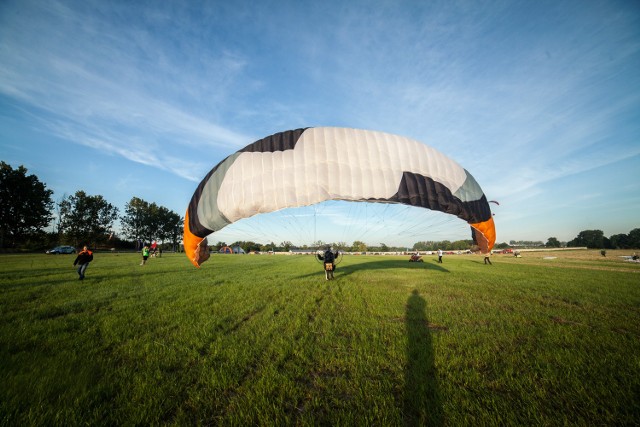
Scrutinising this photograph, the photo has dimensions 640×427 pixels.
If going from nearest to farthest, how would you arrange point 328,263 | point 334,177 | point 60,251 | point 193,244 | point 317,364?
point 317,364 → point 334,177 → point 193,244 → point 328,263 → point 60,251

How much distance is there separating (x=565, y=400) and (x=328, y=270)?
894cm

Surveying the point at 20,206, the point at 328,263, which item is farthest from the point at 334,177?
the point at 20,206

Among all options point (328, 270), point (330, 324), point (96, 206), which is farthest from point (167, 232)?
point (330, 324)

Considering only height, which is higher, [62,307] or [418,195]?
[418,195]

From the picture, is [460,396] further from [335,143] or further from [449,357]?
[335,143]

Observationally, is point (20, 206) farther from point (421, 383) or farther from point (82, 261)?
point (421, 383)

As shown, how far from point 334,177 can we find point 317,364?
14.1ft

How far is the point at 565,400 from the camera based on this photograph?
2660 mm

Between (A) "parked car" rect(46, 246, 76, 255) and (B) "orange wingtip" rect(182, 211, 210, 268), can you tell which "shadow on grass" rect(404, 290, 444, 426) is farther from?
(A) "parked car" rect(46, 246, 76, 255)

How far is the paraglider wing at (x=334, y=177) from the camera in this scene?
21.0 feet

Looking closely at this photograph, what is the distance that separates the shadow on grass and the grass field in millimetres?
18

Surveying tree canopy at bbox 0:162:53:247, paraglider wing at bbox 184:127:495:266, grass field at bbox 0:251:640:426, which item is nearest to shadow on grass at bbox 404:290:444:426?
grass field at bbox 0:251:640:426

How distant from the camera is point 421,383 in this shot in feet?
9.56

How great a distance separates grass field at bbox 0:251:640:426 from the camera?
246 centimetres
